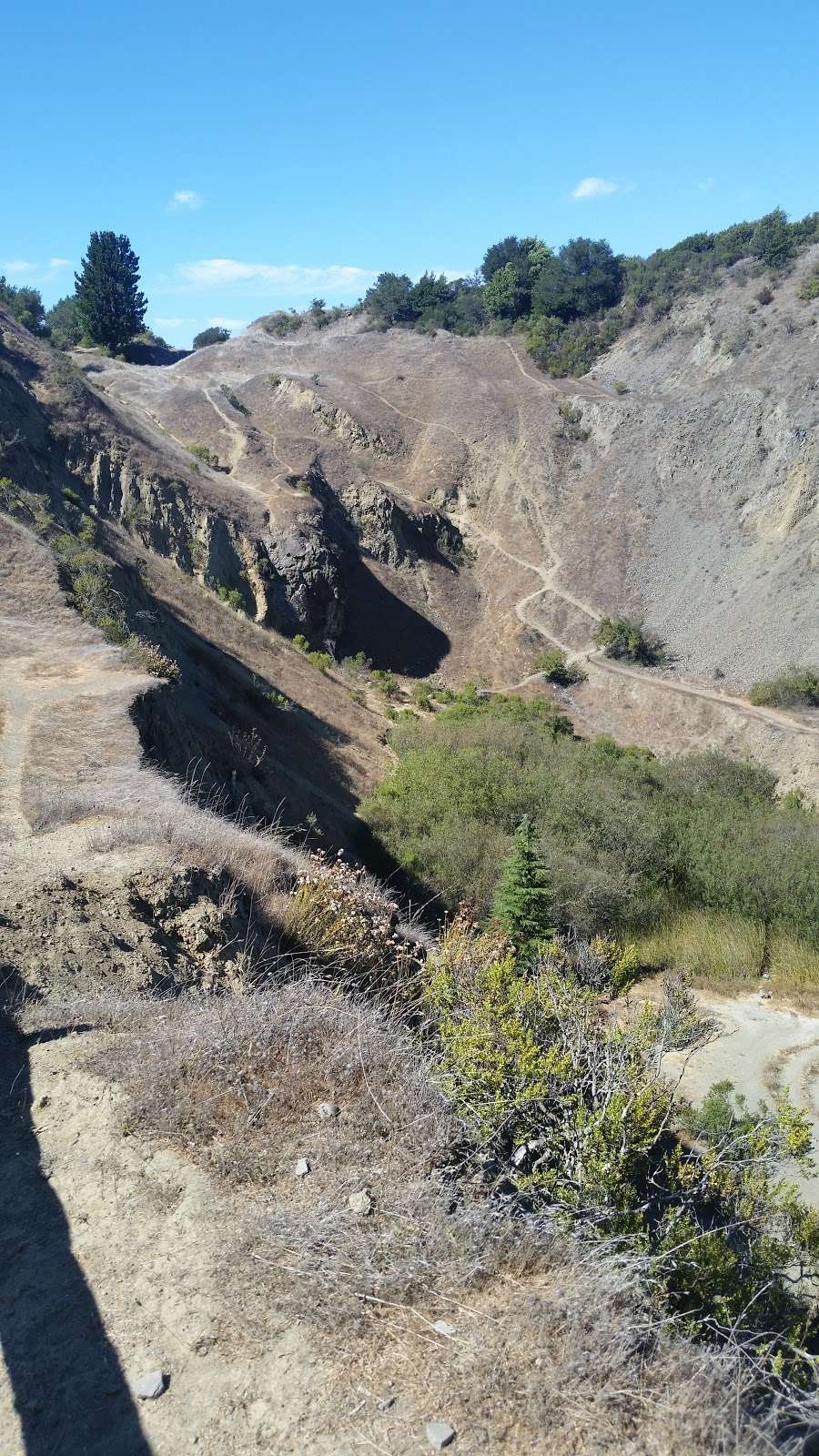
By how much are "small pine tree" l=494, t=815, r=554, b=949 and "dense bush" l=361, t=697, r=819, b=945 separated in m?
0.45

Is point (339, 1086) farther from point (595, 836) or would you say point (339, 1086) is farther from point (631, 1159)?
point (595, 836)

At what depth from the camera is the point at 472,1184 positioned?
163 inches

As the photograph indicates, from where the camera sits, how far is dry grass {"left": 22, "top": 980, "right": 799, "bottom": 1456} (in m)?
3.10

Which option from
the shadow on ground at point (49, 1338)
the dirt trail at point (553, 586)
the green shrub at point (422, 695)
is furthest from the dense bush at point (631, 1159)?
the green shrub at point (422, 695)

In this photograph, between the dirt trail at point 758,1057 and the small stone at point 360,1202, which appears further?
the dirt trail at point 758,1057

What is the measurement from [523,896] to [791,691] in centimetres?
2029

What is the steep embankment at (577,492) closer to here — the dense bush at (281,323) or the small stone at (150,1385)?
the dense bush at (281,323)

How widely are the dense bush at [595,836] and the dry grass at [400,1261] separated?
35.3 feet

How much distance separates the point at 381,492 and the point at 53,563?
27005 mm

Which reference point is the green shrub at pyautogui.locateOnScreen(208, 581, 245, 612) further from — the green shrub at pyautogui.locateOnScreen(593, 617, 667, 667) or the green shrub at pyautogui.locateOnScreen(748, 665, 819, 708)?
the green shrub at pyautogui.locateOnScreen(748, 665, 819, 708)

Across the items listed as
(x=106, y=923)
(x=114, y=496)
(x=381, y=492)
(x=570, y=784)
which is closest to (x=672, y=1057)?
(x=570, y=784)

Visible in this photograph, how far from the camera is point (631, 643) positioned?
36969 millimetres

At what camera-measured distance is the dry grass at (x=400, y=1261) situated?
3.10 metres

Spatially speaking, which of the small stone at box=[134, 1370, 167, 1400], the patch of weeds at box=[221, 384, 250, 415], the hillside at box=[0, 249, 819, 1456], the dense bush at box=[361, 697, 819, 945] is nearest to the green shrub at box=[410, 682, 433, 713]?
the hillside at box=[0, 249, 819, 1456]
